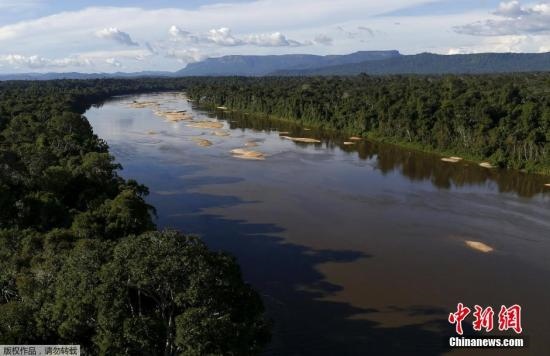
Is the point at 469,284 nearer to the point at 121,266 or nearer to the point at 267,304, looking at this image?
the point at 267,304

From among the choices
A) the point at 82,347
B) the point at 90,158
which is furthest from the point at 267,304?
the point at 90,158

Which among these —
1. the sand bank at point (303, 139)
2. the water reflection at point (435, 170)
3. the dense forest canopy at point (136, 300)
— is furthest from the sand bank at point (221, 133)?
the dense forest canopy at point (136, 300)

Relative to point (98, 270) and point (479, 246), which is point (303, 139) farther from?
point (98, 270)

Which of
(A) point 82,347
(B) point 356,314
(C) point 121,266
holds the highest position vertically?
(C) point 121,266

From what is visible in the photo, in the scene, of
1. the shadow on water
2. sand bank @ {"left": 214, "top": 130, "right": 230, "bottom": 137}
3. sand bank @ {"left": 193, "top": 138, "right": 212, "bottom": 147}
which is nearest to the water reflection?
sand bank @ {"left": 193, "top": 138, "right": 212, "bottom": 147}

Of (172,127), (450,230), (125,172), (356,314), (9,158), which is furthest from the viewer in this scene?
(172,127)
